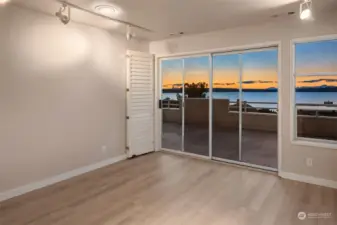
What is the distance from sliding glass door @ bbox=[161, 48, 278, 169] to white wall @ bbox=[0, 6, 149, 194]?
4.40ft

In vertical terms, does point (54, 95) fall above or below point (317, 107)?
above

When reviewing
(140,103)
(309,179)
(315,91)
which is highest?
(315,91)

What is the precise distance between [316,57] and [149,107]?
10.7ft

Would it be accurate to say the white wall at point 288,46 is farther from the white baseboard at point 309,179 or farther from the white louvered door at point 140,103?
the white louvered door at point 140,103

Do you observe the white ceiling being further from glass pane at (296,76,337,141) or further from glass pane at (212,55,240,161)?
glass pane at (296,76,337,141)

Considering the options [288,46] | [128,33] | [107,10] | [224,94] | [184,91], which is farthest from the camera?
[184,91]

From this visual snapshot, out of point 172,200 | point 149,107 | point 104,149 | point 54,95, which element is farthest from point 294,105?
point 54,95

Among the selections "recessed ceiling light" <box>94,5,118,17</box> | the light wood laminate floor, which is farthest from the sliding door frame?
"recessed ceiling light" <box>94,5,118,17</box>

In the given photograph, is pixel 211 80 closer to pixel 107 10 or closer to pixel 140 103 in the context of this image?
pixel 140 103

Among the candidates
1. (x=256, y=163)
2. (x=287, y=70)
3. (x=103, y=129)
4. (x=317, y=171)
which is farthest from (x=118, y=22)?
(x=317, y=171)

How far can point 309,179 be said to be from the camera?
11.7ft

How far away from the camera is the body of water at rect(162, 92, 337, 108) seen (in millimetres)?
3543

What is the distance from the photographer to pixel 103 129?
4422 millimetres

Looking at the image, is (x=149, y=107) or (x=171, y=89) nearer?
(x=149, y=107)
